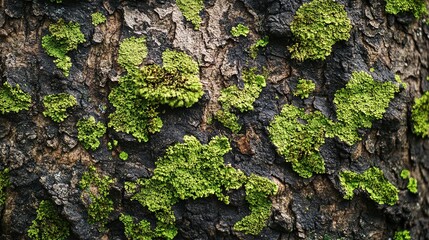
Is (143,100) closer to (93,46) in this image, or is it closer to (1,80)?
(93,46)

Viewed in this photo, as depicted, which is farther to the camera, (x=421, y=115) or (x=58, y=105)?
(x=421, y=115)

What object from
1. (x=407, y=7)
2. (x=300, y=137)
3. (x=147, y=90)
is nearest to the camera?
(x=147, y=90)

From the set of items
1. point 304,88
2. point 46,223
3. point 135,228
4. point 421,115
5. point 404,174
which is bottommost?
point 46,223

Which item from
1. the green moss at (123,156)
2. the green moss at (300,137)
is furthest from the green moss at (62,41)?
the green moss at (300,137)

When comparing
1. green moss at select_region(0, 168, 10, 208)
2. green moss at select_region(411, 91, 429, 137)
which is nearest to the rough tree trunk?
green moss at select_region(0, 168, 10, 208)

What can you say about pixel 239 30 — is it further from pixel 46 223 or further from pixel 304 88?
pixel 46 223

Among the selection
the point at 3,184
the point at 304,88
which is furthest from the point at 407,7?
the point at 3,184

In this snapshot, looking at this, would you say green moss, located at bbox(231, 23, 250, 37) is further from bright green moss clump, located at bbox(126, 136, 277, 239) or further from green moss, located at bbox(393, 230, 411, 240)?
green moss, located at bbox(393, 230, 411, 240)

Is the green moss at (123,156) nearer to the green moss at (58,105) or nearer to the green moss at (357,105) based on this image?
the green moss at (58,105)
